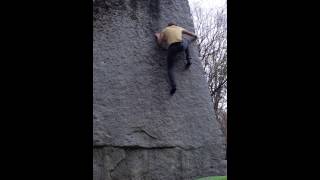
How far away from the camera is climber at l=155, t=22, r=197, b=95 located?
5.98m

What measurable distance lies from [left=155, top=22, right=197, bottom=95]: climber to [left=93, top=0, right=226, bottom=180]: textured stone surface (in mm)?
120

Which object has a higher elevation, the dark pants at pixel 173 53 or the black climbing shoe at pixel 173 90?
the dark pants at pixel 173 53

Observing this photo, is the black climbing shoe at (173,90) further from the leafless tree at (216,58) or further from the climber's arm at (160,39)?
the leafless tree at (216,58)

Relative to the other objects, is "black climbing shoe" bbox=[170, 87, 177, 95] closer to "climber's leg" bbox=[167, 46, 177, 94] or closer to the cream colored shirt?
"climber's leg" bbox=[167, 46, 177, 94]

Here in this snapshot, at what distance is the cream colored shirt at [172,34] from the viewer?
596cm

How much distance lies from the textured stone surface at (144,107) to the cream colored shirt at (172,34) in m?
0.26

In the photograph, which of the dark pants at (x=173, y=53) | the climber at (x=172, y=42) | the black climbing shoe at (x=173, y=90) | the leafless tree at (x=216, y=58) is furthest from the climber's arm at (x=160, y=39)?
the leafless tree at (x=216, y=58)

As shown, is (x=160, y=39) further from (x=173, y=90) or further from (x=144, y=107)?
(x=144, y=107)

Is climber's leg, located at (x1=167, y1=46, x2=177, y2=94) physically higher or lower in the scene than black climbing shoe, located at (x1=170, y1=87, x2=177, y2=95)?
higher

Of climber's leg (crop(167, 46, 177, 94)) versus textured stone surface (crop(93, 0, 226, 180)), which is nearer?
textured stone surface (crop(93, 0, 226, 180))

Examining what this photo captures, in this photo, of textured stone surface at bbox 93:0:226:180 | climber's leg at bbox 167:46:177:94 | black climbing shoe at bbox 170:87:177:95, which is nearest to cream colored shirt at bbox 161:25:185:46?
climber's leg at bbox 167:46:177:94
